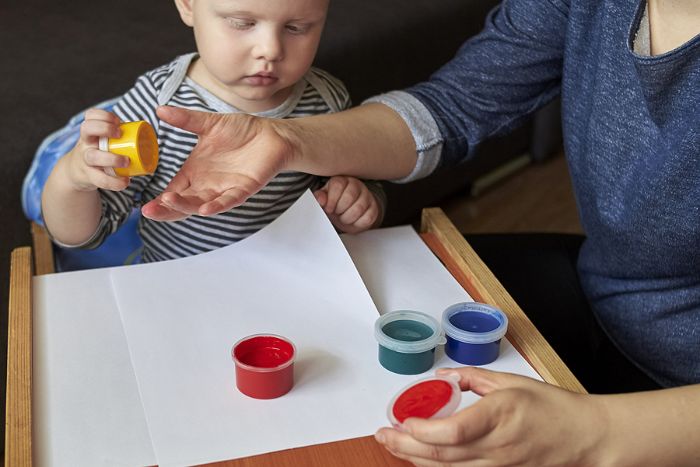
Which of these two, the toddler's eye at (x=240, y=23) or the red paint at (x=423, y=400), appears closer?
the red paint at (x=423, y=400)

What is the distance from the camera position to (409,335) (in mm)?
790

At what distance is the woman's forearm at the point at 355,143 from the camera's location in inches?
37.3

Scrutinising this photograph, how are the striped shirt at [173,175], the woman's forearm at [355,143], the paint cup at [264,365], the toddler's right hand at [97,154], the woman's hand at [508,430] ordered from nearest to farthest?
the woman's hand at [508,430]
the paint cup at [264,365]
the toddler's right hand at [97,154]
the woman's forearm at [355,143]
the striped shirt at [173,175]

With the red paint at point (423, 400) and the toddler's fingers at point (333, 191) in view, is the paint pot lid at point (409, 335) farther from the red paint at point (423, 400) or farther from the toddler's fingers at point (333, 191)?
the toddler's fingers at point (333, 191)

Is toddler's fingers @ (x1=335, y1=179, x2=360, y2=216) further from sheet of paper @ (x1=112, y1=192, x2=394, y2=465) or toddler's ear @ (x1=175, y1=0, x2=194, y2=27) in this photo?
toddler's ear @ (x1=175, y1=0, x2=194, y2=27)

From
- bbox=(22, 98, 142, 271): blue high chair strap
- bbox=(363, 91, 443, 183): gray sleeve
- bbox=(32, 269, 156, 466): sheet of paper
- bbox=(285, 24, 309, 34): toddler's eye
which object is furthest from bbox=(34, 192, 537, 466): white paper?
bbox=(22, 98, 142, 271): blue high chair strap

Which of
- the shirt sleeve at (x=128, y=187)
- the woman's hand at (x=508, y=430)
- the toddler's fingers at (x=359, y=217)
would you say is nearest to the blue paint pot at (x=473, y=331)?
the woman's hand at (x=508, y=430)

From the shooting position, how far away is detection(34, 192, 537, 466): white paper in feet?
2.28

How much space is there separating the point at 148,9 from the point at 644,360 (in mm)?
1257

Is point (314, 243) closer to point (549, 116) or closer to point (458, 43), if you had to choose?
point (458, 43)

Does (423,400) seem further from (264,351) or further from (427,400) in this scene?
(264,351)

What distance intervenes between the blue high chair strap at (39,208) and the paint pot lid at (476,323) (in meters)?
0.61

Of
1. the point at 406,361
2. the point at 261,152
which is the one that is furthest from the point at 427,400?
the point at 261,152

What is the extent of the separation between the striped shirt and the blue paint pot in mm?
362
